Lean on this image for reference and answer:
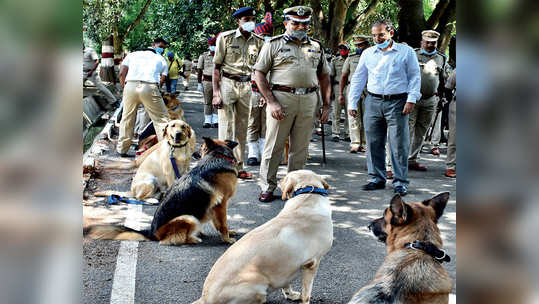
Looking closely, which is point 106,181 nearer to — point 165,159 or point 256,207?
point 165,159

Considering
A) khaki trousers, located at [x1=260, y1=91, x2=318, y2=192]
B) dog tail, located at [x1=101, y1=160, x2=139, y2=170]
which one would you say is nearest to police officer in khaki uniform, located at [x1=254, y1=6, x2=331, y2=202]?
khaki trousers, located at [x1=260, y1=91, x2=318, y2=192]

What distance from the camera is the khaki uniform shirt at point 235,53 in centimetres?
800

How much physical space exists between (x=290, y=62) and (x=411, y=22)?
788 cm

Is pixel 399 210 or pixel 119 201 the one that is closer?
pixel 399 210

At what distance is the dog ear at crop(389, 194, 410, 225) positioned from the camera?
3180 mm

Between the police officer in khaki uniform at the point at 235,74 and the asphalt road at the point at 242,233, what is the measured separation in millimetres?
997

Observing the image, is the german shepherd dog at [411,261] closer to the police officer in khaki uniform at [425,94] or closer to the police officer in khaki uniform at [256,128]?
the police officer in khaki uniform at [425,94]

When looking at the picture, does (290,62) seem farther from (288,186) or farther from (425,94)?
(425,94)

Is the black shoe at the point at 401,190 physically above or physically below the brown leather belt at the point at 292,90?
below

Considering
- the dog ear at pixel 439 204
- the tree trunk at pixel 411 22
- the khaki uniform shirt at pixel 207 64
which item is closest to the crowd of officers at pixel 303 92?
the dog ear at pixel 439 204

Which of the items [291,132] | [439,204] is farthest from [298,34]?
[439,204]

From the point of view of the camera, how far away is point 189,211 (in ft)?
16.5
